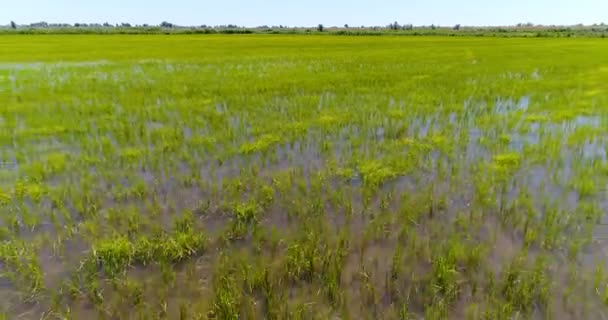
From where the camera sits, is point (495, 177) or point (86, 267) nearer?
point (86, 267)

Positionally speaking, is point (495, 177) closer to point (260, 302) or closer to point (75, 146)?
point (260, 302)

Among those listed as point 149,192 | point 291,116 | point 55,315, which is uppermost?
point 291,116

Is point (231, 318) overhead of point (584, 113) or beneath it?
beneath

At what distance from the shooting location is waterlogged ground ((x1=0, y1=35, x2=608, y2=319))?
2.63m

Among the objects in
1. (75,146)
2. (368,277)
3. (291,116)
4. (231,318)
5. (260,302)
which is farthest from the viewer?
(291,116)

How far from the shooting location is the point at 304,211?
3900 mm

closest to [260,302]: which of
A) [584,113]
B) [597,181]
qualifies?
[597,181]

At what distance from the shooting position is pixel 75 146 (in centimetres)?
596

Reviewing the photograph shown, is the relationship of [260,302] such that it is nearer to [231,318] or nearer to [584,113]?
[231,318]

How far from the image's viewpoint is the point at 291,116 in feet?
25.5

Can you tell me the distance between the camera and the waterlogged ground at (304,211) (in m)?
2.63

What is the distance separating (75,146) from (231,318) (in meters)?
5.37

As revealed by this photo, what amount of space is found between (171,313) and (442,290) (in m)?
2.23

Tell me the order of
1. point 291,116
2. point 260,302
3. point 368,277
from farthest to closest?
1. point 291,116
2. point 368,277
3. point 260,302
